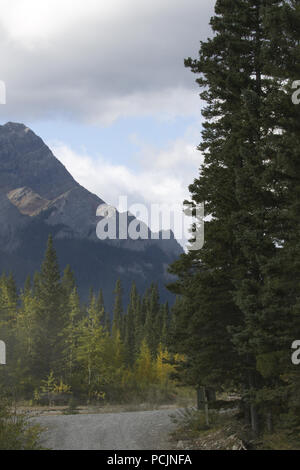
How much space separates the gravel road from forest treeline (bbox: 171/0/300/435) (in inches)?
108

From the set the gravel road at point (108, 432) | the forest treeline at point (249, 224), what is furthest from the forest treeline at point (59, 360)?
the forest treeline at point (249, 224)

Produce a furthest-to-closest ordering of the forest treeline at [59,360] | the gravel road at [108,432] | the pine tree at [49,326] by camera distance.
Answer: the pine tree at [49,326] < the forest treeline at [59,360] < the gravel road at [108,432]

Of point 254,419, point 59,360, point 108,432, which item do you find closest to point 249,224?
point 254,419

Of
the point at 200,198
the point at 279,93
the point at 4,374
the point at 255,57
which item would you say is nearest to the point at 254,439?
the point at 200,198

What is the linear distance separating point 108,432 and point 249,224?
9.99 meters

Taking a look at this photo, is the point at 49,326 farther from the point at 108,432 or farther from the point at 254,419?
the point at 254,419

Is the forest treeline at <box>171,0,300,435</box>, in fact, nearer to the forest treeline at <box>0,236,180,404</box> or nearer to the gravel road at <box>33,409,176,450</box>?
the gravel road at <box>33,409,176,450</box>

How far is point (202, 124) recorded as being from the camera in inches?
837

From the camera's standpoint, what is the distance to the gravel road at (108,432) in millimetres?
18125

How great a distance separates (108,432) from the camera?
2031 cm

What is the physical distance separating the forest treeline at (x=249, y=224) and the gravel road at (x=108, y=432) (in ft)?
8.98

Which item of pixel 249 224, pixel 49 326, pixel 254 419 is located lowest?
pixel 254 419

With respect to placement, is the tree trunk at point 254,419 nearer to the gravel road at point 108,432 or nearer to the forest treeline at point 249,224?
the forest treeline at point 249,224

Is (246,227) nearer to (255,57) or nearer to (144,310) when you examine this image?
(255,57)
